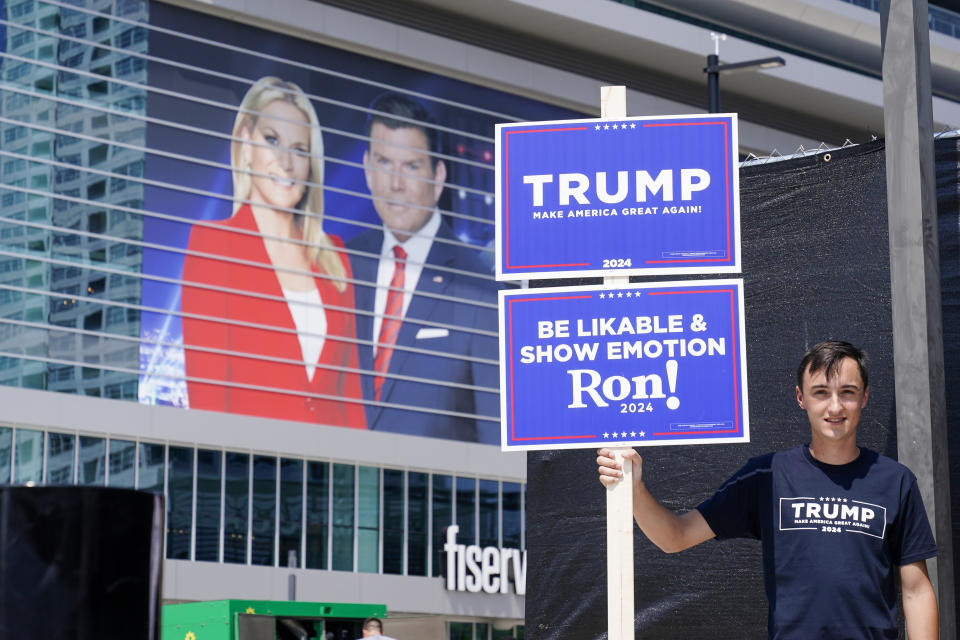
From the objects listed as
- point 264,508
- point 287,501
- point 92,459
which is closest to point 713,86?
point 92,459

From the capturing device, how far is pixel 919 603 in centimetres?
443

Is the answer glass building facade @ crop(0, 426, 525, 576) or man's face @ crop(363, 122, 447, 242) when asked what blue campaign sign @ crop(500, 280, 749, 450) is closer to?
glass building facade @ crop(0, 426, 525, 576)

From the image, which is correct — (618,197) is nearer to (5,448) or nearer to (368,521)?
(5,448)

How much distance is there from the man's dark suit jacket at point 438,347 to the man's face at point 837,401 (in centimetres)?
3931

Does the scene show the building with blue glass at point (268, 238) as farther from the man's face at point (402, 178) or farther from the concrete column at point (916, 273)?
the concrete column at point (916, 273)

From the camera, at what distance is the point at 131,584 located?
9.15 ft

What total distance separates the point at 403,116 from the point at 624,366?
134ft

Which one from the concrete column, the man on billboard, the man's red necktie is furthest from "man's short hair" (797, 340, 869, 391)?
the man's red necktie

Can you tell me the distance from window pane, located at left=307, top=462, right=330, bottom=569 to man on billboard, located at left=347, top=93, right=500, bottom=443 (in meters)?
2.29

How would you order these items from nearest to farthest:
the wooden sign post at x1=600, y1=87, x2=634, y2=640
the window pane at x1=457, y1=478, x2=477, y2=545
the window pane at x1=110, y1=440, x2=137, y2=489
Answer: the wooden sign post at x1=600, y1=87, x2=634, y2=640 < the window pane at x1=110, y1=440, x2=137, y2=489 < the window pane at x1=457, y1=478, x2=477, y2=545

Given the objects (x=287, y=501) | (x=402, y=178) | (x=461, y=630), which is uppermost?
(x=402, y=178)

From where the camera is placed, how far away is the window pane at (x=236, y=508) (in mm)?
39812

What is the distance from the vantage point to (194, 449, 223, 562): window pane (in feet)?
129

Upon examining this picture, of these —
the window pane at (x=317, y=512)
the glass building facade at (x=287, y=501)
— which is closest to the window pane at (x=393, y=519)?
the glass building facade at (x=287, y=501)
